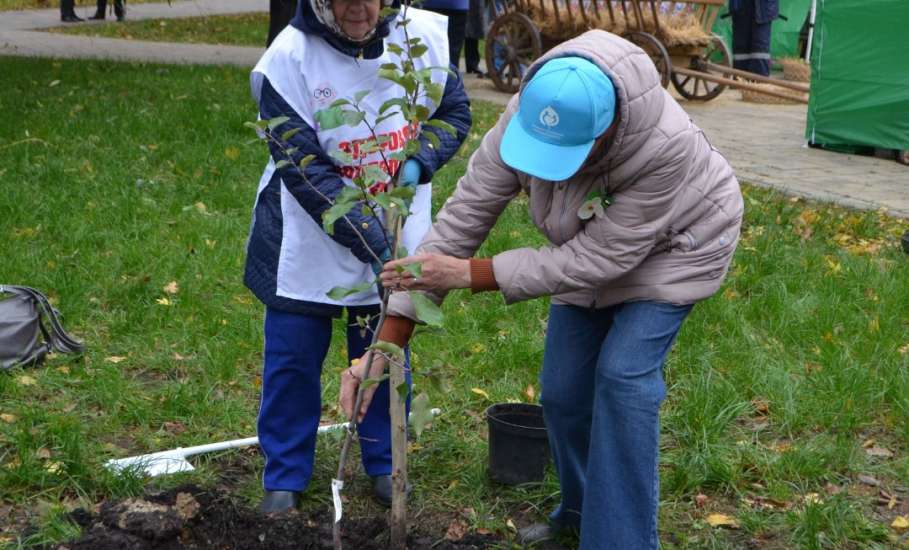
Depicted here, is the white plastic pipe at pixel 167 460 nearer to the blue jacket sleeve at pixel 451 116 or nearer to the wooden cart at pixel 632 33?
the blue jacket sleeve at pixel 451 116

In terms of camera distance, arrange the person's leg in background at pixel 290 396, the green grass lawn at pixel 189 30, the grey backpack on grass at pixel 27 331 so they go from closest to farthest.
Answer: the person's leg in background at pixel 290 396 → the grey backpack on grass at pixel 27 331 → the green grass lawn at pixel 189 30

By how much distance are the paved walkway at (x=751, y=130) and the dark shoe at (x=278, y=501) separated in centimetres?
467

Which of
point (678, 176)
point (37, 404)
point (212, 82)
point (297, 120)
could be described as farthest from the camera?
point (212, 82)

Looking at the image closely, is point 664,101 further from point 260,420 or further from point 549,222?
point 260,420

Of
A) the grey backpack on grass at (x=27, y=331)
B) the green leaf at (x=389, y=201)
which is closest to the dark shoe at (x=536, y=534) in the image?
the green leaf at (x=389, y=201)

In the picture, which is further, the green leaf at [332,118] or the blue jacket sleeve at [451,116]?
the blue jacket sleeve at [451,116]

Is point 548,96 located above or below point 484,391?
above

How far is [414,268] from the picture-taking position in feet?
8.36

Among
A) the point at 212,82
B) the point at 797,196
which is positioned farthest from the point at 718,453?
the point at 212,82

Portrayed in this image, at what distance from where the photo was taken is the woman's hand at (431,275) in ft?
8.61

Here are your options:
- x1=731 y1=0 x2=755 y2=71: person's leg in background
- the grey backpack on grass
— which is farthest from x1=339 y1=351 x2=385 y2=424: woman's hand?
x1=731 y1=0 x2=755 y2=71: person's leg in background

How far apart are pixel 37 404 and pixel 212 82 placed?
6981 millimetres

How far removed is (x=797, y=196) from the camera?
721cm

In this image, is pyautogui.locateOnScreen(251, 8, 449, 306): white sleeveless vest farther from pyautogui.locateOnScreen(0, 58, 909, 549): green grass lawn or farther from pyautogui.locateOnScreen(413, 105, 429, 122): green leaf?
pyautogui.locateOnScreen(0, 58, 909, 549): green grass lawn
